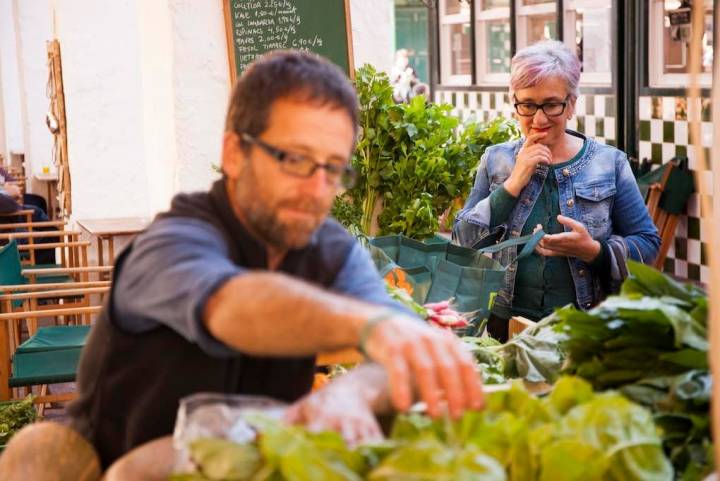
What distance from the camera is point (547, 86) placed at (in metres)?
3.08

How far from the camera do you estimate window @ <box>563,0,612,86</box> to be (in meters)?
7.55

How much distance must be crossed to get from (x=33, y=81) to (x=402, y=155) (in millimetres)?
8324

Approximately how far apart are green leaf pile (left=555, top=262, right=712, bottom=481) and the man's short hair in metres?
0.52

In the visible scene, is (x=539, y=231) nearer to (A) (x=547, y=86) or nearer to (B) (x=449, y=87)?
(A) (x=547, y=86)

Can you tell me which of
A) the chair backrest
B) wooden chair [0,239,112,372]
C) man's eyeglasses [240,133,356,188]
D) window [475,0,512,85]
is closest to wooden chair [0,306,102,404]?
wooden chair [0,239,112,372]

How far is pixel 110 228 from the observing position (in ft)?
22.3

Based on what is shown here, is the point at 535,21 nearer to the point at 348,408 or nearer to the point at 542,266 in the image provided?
the point at 542,266

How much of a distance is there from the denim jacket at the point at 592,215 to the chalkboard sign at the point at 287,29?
7.05 feet

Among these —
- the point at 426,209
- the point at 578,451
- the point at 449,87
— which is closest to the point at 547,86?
the point at 426,209

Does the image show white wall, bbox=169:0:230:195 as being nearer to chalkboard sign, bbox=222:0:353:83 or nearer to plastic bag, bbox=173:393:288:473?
chalkboard sign, bbox=222:0:353:83

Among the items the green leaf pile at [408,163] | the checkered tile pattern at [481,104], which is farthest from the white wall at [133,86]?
the checkered tile pattern at [481,104]

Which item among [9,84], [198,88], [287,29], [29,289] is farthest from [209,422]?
[9,84]

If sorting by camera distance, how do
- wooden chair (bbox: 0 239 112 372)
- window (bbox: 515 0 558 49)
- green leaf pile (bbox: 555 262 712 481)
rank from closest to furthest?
green leaf pile (bbox: 555 262 712 481) < wooden chair (bbox: 0 239 112 372) < window (bbox: 515 0 558 49)

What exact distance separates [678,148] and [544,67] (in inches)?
153
